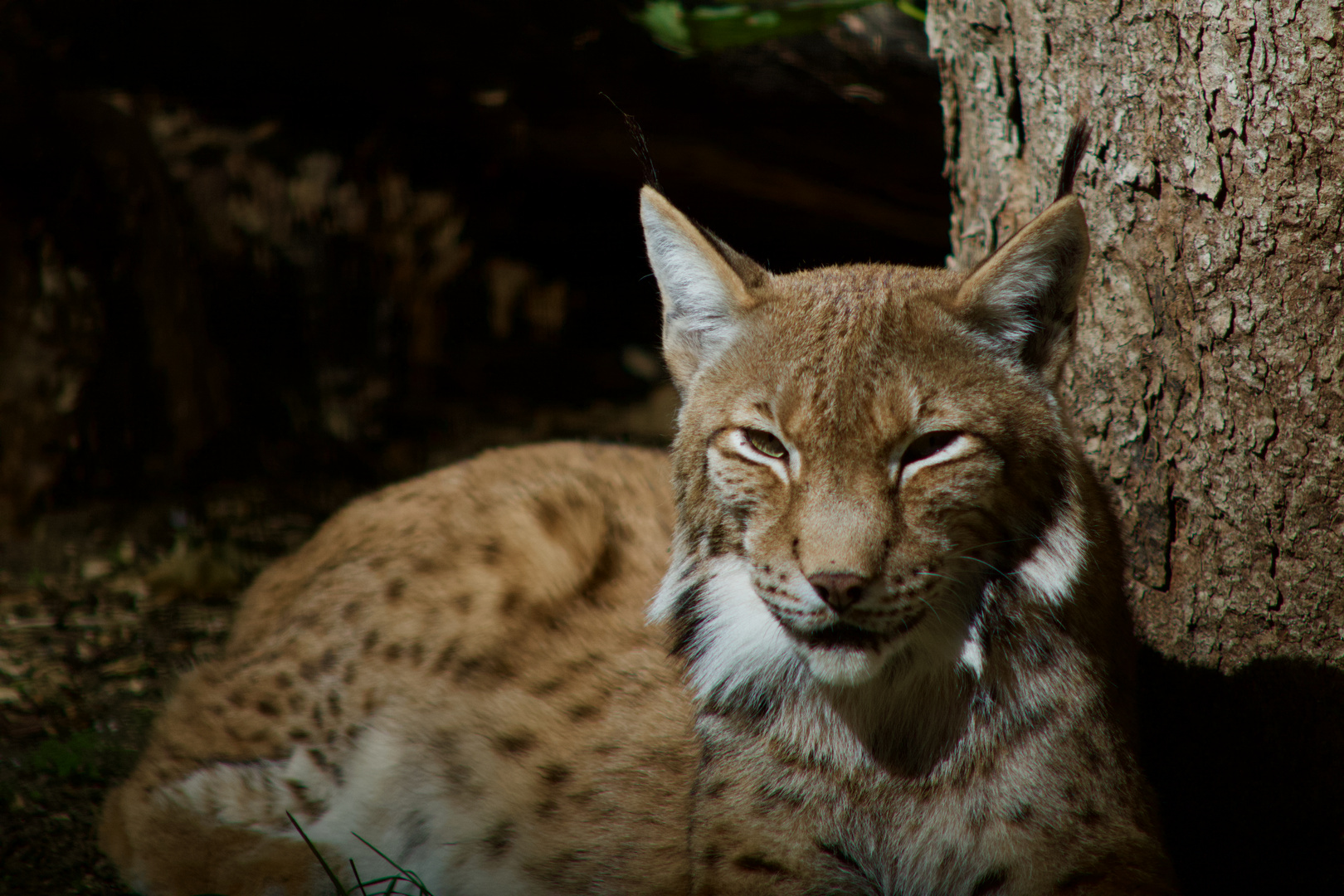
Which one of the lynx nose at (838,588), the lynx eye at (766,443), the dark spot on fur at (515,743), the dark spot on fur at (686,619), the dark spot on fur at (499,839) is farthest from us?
the dark spot on fur at (515,743)

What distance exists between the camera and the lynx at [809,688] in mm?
2066

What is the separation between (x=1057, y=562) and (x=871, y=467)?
0.42m

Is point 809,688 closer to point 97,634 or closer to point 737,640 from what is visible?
point 737,640

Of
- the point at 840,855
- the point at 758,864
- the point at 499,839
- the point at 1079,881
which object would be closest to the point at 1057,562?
the point at 1079,881

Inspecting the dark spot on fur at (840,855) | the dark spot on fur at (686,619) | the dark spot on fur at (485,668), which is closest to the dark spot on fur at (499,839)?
the dark spot on fur at (485,668)

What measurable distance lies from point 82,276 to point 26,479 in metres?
0.85

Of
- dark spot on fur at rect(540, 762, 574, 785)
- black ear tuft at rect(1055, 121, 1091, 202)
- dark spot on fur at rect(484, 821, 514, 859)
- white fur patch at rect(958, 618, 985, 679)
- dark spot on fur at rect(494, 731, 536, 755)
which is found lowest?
dark spot on fur at rect(484, 821, 514, 859)

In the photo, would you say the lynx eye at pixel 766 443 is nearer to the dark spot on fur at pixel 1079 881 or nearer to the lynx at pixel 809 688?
the lynx at pixel 809 688

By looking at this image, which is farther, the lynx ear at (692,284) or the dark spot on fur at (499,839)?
the dark spot on fur at (499,839)

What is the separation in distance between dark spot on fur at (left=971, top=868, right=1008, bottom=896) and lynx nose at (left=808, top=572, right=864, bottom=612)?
0.61m

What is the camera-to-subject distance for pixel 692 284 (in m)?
2.43

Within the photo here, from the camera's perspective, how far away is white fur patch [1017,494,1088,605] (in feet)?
6.97

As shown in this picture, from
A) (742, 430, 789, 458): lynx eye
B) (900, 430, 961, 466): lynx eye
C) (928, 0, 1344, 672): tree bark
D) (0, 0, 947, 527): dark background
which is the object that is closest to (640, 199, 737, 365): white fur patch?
(742, 430, 789, 458): lynx eye

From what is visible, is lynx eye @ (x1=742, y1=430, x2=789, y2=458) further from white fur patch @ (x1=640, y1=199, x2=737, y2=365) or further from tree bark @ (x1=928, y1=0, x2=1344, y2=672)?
tree bark @ (x1=928, y1=0, x2=1344, y2=672)
